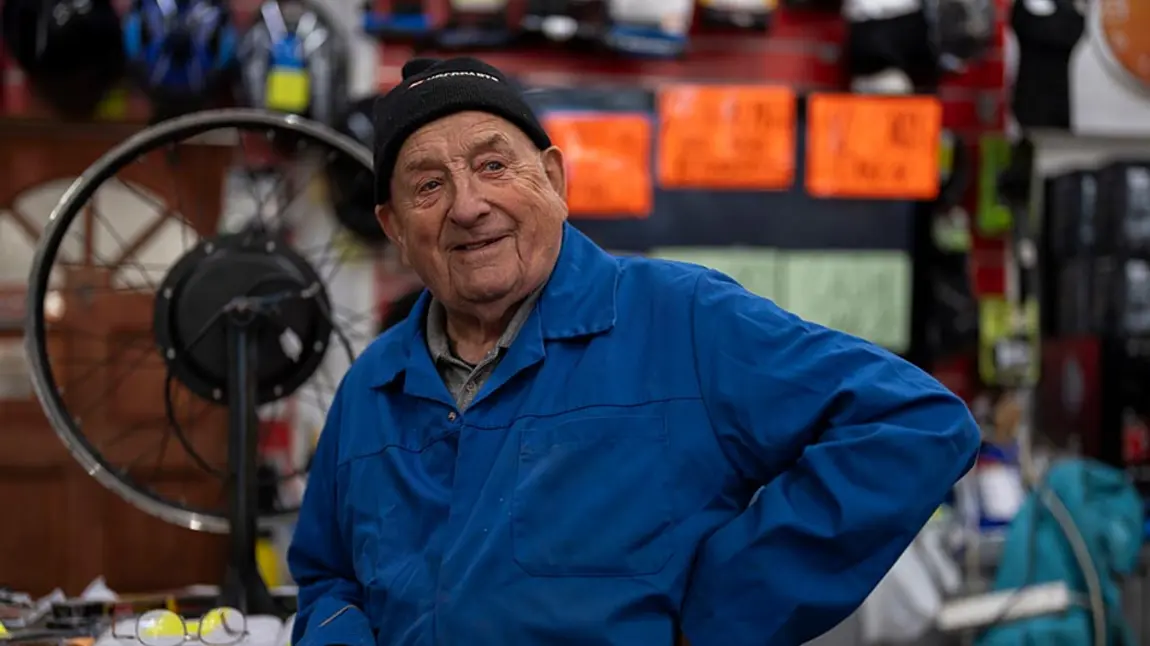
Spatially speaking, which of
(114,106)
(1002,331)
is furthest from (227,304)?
(1002,331)

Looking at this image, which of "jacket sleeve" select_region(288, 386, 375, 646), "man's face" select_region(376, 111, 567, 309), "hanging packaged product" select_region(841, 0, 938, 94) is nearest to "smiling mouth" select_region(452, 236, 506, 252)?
"man's face" select_region(376, 111, 567, 309)

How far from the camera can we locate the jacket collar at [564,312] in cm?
158

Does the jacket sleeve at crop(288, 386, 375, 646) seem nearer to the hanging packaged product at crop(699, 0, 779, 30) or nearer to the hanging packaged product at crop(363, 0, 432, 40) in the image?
the hanging packaged product at crop(363, 0, 432, 40)

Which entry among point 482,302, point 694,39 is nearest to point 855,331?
point 694,39

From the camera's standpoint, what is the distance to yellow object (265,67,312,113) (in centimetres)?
422

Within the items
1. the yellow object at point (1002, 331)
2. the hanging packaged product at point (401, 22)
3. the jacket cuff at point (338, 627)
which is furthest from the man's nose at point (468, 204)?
the yellow object at point (1002, 331)

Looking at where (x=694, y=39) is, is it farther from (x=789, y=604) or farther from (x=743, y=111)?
(x=789, y=604)

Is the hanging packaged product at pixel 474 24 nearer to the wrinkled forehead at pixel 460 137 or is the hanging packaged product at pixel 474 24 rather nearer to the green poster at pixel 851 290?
the green poster at pixel 851 290

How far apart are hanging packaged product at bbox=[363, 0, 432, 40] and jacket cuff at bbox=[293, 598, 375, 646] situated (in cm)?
→ 278

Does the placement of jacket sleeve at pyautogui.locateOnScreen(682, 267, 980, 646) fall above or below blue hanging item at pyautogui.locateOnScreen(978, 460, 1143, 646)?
above

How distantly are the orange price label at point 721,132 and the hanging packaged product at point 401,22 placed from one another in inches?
32.7

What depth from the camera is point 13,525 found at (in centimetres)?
480

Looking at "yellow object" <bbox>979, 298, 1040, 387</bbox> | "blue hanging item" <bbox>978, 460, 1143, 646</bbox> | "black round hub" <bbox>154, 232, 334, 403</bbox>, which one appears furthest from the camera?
"yellow object" <bbox>979, 298, 1040, 387</bbox>

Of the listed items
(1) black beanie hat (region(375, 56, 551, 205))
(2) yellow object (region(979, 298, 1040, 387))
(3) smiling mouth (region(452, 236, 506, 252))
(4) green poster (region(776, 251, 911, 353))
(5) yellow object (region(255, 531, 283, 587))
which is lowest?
(5) yellow object (region(255, 531, 283, 587))
